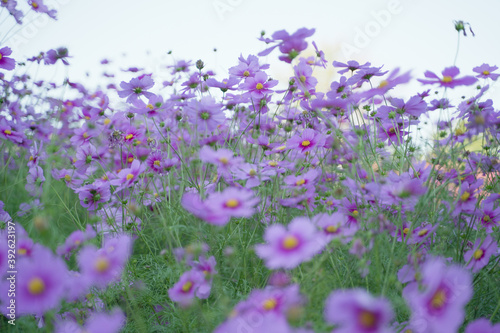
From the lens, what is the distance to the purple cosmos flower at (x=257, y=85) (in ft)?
4.55

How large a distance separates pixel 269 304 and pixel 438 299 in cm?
27

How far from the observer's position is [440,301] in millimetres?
539

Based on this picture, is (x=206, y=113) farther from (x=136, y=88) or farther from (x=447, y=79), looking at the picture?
(x=447, y=79)

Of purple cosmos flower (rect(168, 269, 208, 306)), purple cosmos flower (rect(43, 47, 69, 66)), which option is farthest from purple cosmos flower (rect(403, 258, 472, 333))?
purple cosmos flower (rect(43, 47, 69, 66))

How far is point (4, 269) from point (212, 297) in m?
0.62

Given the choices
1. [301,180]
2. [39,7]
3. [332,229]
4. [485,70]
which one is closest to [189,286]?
[332,229]

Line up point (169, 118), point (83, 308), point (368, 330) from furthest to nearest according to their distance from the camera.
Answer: point (169, 118) < point (83, 308) < point (368, 330)

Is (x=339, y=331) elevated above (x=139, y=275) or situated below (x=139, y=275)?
above

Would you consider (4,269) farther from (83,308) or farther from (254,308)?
(254,308)

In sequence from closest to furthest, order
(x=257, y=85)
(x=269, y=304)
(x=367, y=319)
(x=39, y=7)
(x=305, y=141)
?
(x=367, y=319) < (x=269, y=304) < (x=305, y=141) < (x=257, y=85) < (x=39, y=7)

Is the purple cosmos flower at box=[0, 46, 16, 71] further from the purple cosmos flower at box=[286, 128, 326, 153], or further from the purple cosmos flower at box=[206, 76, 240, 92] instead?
the purple cosmos flower at box=[286, 128, 326, 153]

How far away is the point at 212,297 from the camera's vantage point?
3.58 feet

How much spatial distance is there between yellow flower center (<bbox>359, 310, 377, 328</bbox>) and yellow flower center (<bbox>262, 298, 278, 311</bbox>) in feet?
0.51

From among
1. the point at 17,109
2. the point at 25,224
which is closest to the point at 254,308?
the point at 25,224
